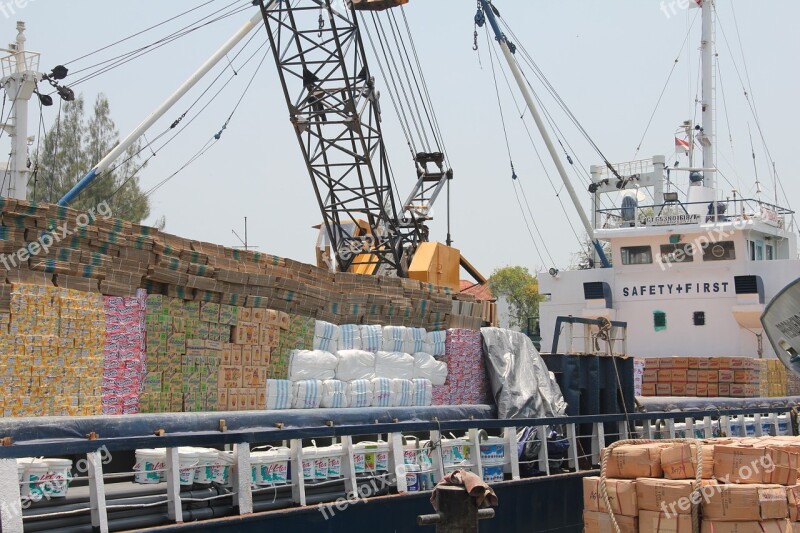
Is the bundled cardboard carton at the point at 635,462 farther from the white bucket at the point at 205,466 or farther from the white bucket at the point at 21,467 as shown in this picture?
the white bucket at the point at 21,467

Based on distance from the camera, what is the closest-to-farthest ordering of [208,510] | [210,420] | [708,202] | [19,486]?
[19,486] → [208,510] → [210,420] → [708,202]

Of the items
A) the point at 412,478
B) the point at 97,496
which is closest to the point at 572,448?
the point at 412,478

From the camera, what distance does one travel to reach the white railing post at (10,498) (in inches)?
298

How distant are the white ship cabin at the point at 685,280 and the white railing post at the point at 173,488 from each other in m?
16.3

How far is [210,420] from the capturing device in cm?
1019

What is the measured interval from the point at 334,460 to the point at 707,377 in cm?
1149

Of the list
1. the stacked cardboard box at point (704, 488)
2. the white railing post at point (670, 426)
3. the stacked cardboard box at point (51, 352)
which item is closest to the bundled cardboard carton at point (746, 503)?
the stacked cardboard box at point (704, 488)

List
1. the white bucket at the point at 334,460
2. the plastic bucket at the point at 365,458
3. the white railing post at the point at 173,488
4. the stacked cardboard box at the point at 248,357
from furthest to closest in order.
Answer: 1. the stacked cardboard box at the point at 248,357
2. the plastic bucket at the point at 365,458
3. the white bucket at the point at 334,460
4. the white railing post at the point at 173,488

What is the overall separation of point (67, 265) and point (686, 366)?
44.5 feet

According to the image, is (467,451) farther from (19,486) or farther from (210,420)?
(19,486)

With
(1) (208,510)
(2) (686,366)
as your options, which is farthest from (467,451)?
(2) (686,366)

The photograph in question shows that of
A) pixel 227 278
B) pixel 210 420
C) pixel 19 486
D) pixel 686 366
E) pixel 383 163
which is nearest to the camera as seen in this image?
pixel 19 486

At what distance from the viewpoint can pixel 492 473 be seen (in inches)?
520

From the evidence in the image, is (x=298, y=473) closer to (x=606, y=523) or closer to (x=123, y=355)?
(x=123, y=355)
